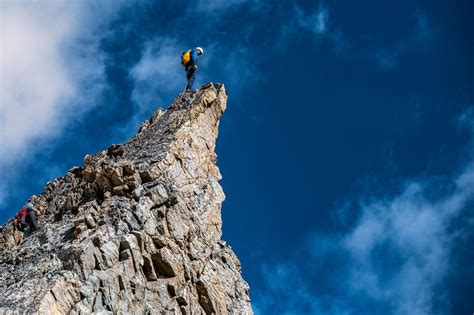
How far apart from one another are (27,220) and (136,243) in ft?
45.8

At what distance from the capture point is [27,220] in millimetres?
41250

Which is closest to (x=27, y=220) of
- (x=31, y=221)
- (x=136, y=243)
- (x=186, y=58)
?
(x=31, y=221)

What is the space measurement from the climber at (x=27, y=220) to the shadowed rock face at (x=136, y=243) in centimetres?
72

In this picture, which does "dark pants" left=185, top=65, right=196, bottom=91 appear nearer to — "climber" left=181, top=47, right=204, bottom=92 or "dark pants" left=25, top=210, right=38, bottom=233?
"climber" left=181, top=47, right=204, bottom=92

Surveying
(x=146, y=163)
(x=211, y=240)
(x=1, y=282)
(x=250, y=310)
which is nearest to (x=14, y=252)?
(x=1, y=282)

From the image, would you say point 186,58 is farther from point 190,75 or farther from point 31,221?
point 31,221

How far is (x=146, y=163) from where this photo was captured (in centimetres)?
3872

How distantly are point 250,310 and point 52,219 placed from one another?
15748mm

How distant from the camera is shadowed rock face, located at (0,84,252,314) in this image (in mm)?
27703

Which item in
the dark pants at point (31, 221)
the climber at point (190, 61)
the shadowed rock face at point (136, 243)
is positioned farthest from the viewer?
the climber at point (190, 61)

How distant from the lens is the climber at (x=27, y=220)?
40656 millimetres

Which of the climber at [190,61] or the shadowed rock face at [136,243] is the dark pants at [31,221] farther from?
the climber at [190,61]

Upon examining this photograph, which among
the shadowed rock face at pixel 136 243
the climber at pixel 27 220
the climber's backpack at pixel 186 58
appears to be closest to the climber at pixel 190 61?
the climber's backpack at pixel 186 58

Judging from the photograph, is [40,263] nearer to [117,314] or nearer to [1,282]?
[1,282]
